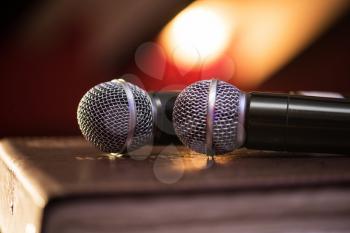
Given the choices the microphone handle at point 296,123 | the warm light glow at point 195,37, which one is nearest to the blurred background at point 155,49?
the warm light glow at point 195,37

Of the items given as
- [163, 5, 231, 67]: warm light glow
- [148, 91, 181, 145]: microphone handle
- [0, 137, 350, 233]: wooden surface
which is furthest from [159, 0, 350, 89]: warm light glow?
[0, 137, 350, 233]: wooden surface

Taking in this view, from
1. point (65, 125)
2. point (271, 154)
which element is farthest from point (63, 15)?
point (271, 154)

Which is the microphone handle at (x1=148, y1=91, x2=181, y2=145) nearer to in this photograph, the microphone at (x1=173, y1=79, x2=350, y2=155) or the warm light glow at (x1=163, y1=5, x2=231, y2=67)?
the microphone at (x1=173, y1=79, x2=350, y2=155)

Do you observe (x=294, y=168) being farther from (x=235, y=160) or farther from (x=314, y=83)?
(x=314, y=83)

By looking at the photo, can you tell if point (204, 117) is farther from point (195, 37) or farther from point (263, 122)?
point (195, 37)

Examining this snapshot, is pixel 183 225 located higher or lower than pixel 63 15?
lower

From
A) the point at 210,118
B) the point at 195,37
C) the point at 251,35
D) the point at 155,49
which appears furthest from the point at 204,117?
the point at 251,35

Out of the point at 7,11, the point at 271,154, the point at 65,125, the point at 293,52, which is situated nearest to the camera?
the point at 271,154
